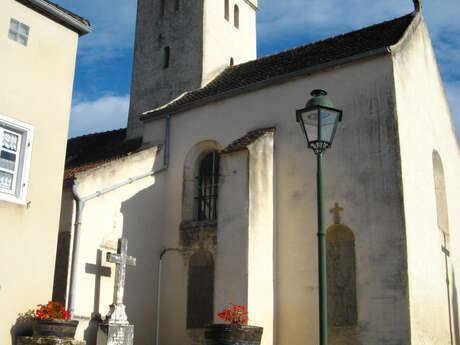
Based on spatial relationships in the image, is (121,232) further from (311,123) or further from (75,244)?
(311,123)

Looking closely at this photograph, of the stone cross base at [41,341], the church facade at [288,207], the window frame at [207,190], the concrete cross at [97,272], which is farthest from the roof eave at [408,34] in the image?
the stone cross base at [41,341]

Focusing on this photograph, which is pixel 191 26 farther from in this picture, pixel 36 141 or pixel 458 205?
pixel 36 141

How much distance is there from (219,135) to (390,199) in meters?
5.74

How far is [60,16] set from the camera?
1110cm

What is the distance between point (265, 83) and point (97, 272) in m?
7.00

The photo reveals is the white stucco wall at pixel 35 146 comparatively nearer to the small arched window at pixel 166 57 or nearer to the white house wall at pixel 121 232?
the white house wall at pixel 121 232

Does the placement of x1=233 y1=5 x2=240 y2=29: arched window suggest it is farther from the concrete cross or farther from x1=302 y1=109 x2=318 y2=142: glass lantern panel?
x1=302 y1=109 x2=318 y2=142: glass lantern panel

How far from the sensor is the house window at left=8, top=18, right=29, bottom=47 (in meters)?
10.3

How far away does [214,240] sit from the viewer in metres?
16.4

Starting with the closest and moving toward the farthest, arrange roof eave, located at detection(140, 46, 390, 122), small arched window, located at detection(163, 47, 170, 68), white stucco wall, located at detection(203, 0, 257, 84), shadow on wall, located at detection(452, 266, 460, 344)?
roof eave, located at detection(140, 46, 390, 122) → shadow on wall, located at detection(452, 266, 460, 344) → white stucco wall, located at detection(203, 0, 257, 84) → small arched window, located at detection(163, 47, 170, 68)

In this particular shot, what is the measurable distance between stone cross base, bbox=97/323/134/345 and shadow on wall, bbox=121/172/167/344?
2.16 meters

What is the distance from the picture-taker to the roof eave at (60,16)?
1066cm

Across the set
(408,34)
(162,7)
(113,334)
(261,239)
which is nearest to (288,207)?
(261,239)

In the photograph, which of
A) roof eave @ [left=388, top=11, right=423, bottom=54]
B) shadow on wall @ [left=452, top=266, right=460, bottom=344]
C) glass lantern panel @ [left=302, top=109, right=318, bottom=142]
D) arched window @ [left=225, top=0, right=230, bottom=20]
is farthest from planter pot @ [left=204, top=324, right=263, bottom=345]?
arched window @ [left=225, top=0, right=230, bottom=20]
